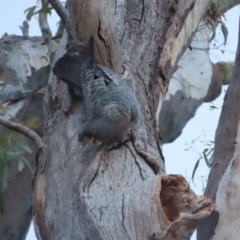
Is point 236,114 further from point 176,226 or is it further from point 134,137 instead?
point 176,226

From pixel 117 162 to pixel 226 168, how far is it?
314mm

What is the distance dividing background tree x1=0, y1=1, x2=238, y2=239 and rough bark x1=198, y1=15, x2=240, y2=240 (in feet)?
0.53

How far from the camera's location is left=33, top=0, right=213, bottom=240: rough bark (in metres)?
1.89

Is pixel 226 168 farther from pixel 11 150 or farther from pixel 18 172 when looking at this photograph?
pixel 18 172

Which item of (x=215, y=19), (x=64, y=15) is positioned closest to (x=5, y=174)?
(x=64, y=15)

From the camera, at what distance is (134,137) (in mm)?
2096

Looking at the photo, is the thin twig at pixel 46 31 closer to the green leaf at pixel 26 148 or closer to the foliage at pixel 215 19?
the green leaf at pixel 26 148

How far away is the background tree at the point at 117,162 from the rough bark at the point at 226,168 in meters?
0.16

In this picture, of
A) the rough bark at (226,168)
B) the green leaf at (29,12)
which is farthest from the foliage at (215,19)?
the rough bark at (226,168)

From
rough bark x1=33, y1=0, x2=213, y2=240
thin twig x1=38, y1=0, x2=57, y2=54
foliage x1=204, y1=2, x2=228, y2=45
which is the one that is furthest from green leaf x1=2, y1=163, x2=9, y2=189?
foliage x1=204, y1=2, x2=228, y2=45

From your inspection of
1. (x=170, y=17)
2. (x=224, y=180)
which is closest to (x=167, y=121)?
(x=170, y=17)

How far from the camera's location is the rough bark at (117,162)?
1889mm

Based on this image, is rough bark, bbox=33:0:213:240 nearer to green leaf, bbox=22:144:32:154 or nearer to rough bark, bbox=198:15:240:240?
rough bark, bbox=198:15:240:240

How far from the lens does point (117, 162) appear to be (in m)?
2.03
